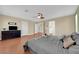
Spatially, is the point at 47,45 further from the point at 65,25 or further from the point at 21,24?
the point at 21,24

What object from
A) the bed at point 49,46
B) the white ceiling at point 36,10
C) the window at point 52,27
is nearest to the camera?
the bed at point 49,46

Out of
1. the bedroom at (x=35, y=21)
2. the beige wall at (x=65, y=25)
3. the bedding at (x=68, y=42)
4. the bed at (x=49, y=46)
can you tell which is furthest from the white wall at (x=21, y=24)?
the bedding at (x=68, y=42)

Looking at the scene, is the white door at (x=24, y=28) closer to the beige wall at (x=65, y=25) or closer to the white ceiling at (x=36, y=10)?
the white ceiling at (x=36, y=10)

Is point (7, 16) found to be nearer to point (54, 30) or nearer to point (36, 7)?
point (36, 7)

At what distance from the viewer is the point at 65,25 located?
2338 millimetres

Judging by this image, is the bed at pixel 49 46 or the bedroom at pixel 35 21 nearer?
the bed at pixel 49 46

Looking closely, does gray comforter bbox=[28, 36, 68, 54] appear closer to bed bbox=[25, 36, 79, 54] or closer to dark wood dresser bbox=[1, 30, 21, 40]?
bed bbox=[25, 36, 79, 54]

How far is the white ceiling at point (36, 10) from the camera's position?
2.15 metres

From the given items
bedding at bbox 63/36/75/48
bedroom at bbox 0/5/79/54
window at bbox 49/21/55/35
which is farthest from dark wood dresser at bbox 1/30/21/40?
bedding at bbox 63/36/75/48

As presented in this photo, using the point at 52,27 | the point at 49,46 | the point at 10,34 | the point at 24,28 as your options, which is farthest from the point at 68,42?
the point at 10,34

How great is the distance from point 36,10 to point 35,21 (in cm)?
25
